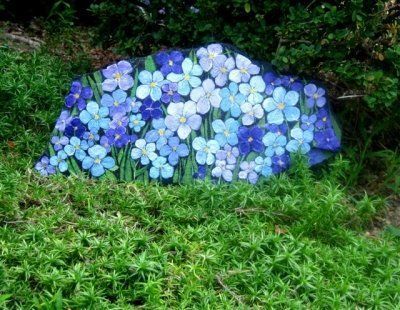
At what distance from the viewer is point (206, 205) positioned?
13.3 ft

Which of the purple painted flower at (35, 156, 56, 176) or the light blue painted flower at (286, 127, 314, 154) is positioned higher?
the light blue painted flower at (286, 127, 314, 154)

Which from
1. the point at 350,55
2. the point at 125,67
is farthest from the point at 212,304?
the point at 350,55

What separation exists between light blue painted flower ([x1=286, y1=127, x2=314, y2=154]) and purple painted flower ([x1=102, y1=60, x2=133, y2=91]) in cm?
107

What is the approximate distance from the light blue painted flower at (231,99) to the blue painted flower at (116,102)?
61 cm

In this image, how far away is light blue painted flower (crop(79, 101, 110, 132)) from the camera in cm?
440

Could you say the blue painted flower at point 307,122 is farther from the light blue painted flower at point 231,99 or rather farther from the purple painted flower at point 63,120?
the purple painted flower at point 63,120

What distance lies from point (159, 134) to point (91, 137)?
1.38 ft

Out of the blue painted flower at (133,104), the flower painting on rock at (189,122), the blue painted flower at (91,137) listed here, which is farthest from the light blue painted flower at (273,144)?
the blue painted flower at (91,137)

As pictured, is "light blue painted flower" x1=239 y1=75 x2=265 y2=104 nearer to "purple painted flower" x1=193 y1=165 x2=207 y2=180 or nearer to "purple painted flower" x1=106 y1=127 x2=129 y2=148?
"purple painted flower" x1=193 y1=165 x2=207 y2=180

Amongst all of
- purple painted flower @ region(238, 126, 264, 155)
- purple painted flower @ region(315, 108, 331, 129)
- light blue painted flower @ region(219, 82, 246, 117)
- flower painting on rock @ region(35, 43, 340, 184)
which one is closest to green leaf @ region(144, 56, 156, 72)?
flower painting on rock @ region(35, 43, 340, 184)

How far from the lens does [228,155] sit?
441cm

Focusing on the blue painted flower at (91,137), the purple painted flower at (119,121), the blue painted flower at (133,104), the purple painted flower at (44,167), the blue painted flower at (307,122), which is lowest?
the purple painted flower at (44,167)

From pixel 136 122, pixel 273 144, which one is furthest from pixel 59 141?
pixel 273 144

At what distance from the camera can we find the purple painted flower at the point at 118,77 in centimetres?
444
